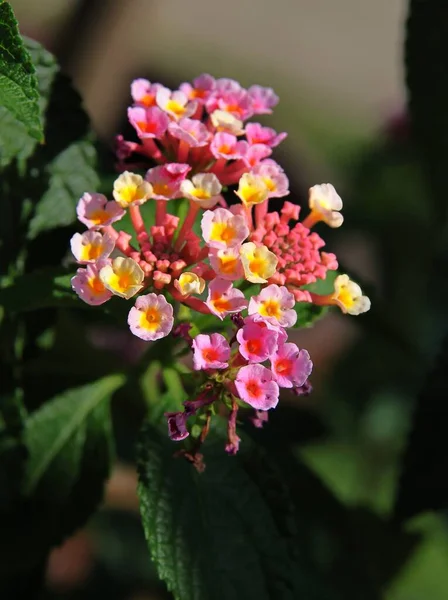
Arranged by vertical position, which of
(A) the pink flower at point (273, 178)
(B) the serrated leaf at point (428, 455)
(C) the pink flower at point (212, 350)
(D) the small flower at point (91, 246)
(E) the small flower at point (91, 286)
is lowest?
(B) the serrated leaf at point (428, 455)

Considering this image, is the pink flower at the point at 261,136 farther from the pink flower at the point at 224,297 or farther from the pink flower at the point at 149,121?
the pink flower at the point at 224,297

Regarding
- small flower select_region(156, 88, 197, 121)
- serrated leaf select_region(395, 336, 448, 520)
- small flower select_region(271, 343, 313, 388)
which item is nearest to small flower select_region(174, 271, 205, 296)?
small flower select_region(271, 343, 313, 388)

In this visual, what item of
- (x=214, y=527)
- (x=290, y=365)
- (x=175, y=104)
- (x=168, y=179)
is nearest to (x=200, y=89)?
(x=175, y=104)

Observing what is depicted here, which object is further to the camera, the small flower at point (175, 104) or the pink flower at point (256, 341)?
the small flower at point (175, 104)

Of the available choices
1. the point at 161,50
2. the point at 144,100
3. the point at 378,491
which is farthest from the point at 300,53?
the point at 144,100

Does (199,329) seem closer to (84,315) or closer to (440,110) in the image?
(84,315)

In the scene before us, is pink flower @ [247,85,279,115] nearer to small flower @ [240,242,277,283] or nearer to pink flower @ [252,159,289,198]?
pink flower @ [252,159,289,198]

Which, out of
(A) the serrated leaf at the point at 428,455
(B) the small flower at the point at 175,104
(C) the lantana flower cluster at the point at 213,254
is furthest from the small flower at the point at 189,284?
(A) the serrated leaf at the point at 428,455
